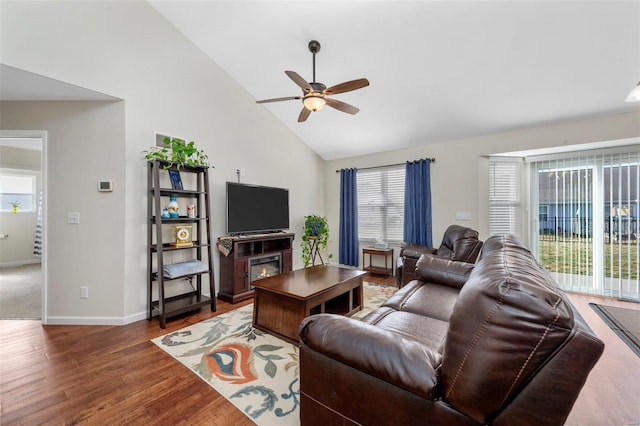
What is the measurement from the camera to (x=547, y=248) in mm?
4020

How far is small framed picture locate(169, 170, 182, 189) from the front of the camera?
10.2ft

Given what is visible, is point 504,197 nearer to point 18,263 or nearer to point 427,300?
point 427,300

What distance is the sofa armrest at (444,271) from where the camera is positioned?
2.39 m

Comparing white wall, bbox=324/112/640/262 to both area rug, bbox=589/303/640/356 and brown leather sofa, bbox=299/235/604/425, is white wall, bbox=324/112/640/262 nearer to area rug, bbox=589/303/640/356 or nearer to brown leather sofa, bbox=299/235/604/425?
area rug, bbox=589/303/640/356

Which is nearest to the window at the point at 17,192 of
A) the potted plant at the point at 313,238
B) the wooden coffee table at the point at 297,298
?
the potted plant at the point at 313,238

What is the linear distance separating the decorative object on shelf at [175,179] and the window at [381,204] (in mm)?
3325

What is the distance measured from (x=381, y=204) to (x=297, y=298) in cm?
329

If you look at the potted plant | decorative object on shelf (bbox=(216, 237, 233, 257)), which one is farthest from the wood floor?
the potted plant

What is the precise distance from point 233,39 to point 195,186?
1.89m

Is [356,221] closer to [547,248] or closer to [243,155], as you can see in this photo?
[243,155]

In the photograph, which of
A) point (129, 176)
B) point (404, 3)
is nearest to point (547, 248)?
point (404, 3)

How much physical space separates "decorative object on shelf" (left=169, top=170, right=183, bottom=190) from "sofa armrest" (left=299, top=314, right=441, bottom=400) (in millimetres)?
2575

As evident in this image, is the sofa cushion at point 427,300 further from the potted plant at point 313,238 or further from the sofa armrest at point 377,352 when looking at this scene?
the potted plant at point 313,238

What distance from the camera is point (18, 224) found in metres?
5.54
